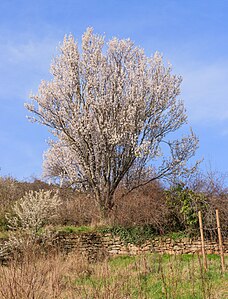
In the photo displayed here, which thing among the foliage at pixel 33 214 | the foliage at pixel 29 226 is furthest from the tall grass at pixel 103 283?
the foliage at pixel 33 214

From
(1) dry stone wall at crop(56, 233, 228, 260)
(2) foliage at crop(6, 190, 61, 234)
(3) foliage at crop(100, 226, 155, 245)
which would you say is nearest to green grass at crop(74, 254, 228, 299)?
(1) dry stone wall at crop(56, 233, 228, 260)

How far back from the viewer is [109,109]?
16922mm

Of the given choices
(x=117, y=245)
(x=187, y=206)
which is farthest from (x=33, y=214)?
(x=187, y=206)

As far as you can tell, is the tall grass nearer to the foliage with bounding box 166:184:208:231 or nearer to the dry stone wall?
the dry stone wall

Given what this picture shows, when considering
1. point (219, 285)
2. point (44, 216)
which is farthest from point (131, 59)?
point (219, 285)

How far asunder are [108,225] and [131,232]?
1042 mm

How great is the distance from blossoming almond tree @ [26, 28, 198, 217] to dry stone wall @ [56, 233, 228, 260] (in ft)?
6.84

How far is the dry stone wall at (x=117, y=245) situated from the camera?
1341 centimetres

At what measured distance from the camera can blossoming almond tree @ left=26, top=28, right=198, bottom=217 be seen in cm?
1667

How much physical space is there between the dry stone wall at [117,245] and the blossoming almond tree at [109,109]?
2.09 m

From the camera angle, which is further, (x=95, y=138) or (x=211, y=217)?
(x=95, y=138)

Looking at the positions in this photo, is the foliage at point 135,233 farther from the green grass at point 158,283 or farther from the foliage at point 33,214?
the green grass at point 158,283

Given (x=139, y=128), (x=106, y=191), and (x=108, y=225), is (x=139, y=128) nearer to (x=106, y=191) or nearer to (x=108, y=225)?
(x=106, y=191)

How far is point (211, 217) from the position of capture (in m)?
13.5
